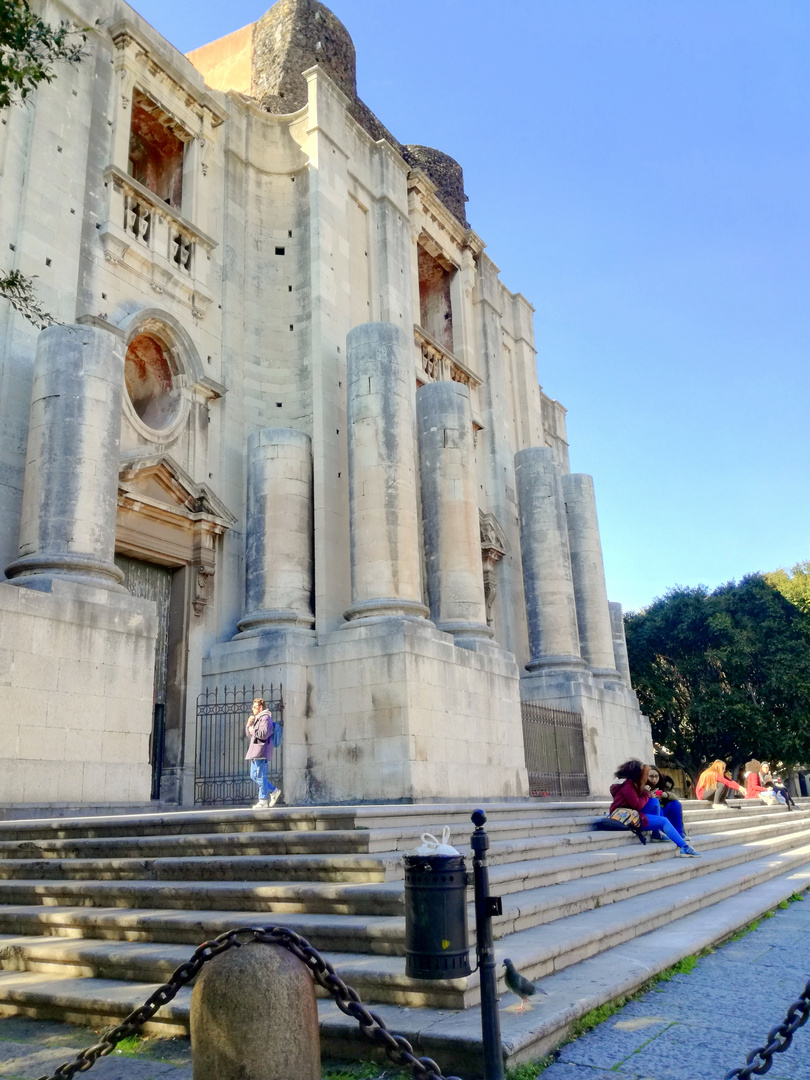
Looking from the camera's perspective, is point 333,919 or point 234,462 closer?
point 333,919

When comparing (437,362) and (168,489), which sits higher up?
(437,362)

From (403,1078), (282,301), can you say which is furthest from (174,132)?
(403,1078)

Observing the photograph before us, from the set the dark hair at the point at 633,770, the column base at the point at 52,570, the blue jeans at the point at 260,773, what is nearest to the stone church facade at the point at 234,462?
the column base at the point at 52,570

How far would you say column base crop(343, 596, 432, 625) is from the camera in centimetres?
1515

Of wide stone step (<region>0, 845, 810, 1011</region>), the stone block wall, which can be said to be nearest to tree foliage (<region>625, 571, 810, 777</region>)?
the stone block wall

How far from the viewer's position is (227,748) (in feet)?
48.5

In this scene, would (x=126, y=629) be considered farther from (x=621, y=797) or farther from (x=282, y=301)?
(x=282, y=301)

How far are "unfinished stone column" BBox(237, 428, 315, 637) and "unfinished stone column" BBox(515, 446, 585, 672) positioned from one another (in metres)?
7.98

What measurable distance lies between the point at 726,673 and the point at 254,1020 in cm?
3611

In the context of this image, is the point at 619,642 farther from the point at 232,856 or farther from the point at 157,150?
the point at 232,856

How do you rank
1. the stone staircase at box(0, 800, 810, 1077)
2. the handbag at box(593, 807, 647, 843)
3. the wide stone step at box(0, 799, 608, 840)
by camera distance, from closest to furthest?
the stone staircase at box(0, 800, 810, 1077) → the wide stone step at box(0, 799, 608, 840) → the handbag at box(593, 807, 647, 843)

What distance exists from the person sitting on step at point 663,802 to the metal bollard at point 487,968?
315 inches

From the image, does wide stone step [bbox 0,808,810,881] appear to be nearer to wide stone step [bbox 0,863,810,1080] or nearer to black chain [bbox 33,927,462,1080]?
wide stone step [bbox 0,863,810,1080]

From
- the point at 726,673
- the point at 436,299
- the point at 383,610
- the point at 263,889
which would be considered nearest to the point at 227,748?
the point at 383,610
